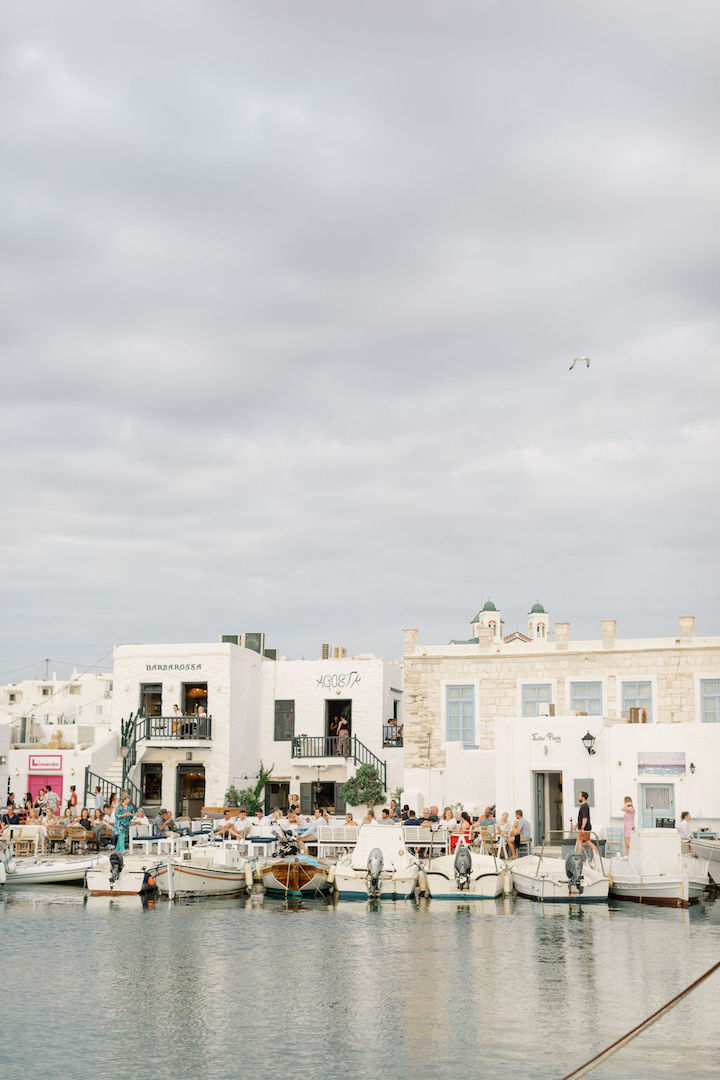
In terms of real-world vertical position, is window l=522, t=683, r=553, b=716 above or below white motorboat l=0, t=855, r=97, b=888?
above

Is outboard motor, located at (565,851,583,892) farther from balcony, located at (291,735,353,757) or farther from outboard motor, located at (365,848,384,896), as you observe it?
balcony, located at (291,735,353,757)

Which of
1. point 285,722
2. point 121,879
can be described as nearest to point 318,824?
point 121,879

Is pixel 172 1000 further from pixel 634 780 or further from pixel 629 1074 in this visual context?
pixel 634 780

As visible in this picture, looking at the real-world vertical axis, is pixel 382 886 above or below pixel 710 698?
below

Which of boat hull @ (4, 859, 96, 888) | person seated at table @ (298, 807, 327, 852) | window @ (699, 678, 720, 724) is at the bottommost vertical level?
boat hull @ (4, 859, 96, 888)

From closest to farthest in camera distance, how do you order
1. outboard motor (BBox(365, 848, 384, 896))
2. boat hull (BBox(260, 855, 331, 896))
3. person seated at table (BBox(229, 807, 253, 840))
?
1. outboard motor (BBox(365, 848, 384, 896))
2. boat hull (BBox(260, 855, 331, 896))
3. person seated at table (BBox(229, 807, 253, 840))

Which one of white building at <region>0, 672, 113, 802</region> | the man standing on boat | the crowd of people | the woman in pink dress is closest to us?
the man standing on boat

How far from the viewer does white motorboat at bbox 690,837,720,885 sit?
27.8 meters

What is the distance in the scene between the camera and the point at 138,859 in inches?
1061

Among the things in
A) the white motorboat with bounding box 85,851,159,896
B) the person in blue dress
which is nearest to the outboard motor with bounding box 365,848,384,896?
the white motorboat with bounding box 85,851,159,896

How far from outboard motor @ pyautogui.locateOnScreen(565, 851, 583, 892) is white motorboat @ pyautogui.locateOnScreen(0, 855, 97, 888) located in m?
11.5

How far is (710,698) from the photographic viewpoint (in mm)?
35906

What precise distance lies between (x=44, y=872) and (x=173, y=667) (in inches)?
582

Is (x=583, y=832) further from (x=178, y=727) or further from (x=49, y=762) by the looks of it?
(x=49, y=762)
